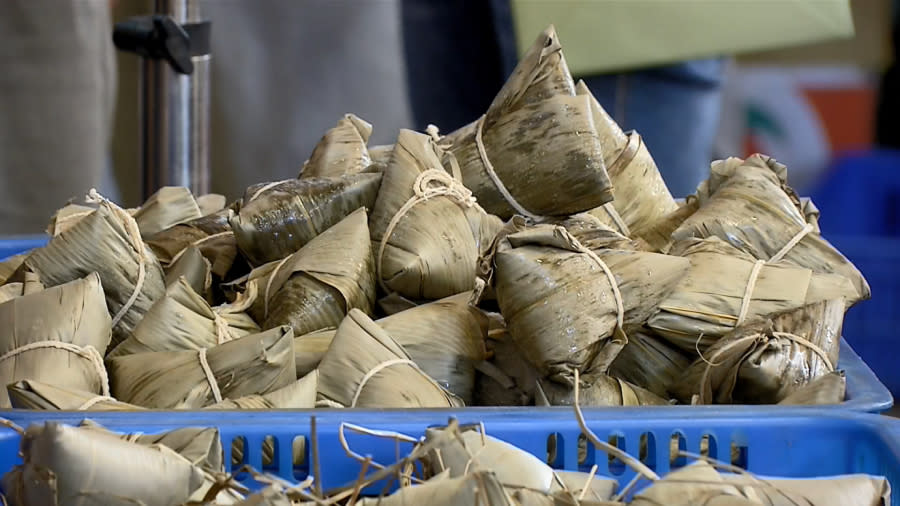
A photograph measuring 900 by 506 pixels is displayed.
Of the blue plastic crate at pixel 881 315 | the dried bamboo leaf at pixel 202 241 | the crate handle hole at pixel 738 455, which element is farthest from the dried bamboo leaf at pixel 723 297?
the blue plastic crate at pixel 881 315

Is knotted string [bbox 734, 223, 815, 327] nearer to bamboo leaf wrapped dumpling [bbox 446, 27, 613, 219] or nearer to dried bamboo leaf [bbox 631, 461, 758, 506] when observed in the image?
bamboo leaf wrapped dumpling [bbox 446, 27, 613, 219]

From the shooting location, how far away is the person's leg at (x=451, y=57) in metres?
2.04

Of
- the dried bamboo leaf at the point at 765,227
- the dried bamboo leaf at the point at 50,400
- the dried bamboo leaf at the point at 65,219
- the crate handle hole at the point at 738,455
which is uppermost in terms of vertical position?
the dried bamboo leaf at the point at 765,227

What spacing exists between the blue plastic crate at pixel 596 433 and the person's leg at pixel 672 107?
118 cm

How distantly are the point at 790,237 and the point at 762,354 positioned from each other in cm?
22

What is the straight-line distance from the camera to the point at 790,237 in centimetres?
105

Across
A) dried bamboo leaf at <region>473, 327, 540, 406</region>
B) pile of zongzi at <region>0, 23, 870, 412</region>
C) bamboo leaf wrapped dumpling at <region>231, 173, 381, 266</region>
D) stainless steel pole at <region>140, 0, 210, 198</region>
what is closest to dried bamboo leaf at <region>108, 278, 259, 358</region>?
pile of zongzi at <region>0, 23, 870, 412</region>

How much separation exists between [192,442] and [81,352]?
0.29m

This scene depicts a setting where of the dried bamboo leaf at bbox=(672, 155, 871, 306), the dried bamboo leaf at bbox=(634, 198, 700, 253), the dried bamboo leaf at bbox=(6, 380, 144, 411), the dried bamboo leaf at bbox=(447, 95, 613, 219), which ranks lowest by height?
the dried bamboo leaf at bbox=(6, 380, 144, 411)

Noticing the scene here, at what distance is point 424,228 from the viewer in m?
1.04

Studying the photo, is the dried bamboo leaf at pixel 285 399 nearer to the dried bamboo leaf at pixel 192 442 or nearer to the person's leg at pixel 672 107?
the dried bamboo leaf at pixel 192 442

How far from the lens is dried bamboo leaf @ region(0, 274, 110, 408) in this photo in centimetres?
87

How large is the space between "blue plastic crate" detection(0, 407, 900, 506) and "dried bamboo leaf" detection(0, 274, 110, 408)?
155mm

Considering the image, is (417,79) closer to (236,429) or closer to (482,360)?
(482,360)
